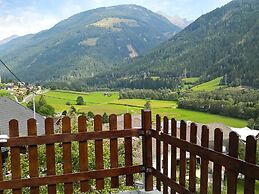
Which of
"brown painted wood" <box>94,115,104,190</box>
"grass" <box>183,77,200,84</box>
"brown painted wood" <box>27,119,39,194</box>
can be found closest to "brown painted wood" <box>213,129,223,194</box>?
"brown painted wood" <box>94,115,104,190</box>

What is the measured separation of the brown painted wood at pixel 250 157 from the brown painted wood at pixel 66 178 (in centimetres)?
221

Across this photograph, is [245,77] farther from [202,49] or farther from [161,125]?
A: [161,125]

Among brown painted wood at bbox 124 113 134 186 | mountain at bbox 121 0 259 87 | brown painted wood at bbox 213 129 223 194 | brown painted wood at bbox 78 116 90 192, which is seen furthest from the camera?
mountain at bbox 121 0 259 87

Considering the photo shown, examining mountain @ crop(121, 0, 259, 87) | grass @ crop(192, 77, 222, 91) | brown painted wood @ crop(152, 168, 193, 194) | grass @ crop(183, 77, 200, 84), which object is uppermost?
mountain @ crop(121, 0, 259, 87)

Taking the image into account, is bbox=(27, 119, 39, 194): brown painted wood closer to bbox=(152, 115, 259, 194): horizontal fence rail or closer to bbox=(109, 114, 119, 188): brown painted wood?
bbox=(109, 114, 119, 188): brown painted wood

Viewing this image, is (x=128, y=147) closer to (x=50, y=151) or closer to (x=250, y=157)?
(x=50, y=151)

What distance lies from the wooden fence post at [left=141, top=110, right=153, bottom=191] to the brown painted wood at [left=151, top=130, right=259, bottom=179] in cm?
51

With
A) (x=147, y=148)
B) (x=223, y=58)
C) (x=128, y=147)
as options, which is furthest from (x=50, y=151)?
(x=223, y=58)

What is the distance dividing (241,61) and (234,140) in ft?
473

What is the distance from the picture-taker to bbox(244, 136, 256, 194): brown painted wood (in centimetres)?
313

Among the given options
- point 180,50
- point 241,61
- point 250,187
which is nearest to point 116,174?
point 250,187

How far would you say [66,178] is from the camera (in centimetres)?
473

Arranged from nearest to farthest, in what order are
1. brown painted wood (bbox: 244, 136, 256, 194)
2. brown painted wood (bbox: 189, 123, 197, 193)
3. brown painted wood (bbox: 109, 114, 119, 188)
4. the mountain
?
brown painted wood (bbox: 244, 136, 256, 194)
brown painted wood (bbox: 189, 123, 197, 193)
brown painted wood (bbox: 109, 114, 119, 188)
the mountain

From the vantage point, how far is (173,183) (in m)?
4.58
